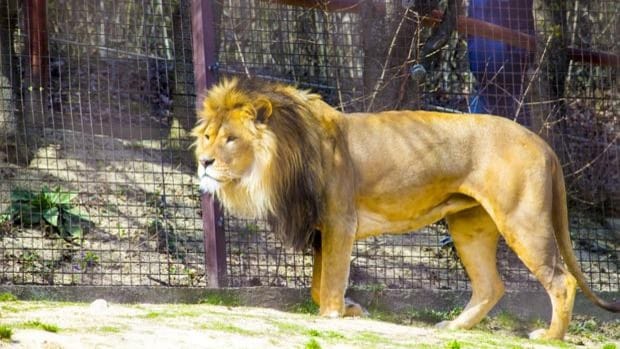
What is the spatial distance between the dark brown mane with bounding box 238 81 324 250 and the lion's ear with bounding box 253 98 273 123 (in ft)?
0.11

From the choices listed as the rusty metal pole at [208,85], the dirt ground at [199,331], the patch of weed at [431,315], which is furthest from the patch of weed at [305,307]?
the dirt ground at [199,331]

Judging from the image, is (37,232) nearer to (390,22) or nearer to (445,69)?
(390,22)

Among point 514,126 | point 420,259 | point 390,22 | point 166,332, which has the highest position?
point 390,22

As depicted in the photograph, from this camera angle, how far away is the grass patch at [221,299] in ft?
27.7

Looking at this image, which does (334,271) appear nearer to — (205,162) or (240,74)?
(205,162)

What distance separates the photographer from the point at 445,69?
1105 cm

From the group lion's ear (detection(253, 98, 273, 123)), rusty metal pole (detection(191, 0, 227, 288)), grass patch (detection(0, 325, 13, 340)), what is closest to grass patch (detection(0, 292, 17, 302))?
rusty metal pole (detection(191, 0, 227, 288))

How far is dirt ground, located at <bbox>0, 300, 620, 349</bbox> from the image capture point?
5.34 meters

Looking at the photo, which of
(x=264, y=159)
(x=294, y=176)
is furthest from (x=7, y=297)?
(x=294, y=176)

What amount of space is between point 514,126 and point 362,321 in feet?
6.05

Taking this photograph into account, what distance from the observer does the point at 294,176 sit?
7469mm

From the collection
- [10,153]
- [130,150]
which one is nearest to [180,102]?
[130,150]

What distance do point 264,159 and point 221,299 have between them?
4.87ft

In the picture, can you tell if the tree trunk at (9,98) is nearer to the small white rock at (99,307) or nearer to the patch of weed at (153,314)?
the small white rock at (99,307)
